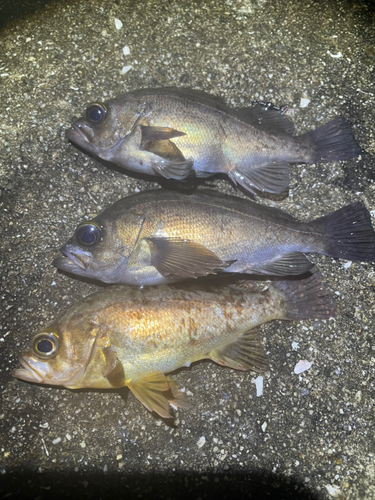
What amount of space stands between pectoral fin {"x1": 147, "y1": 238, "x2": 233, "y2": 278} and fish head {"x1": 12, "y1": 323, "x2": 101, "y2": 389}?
0.55 metres

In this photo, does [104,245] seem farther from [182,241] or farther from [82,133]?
[82,133]

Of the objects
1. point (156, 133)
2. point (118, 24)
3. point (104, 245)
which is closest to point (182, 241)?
point (104, 245)

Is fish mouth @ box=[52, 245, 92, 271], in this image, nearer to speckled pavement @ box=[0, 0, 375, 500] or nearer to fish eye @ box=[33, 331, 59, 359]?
speckled pavement @ box=[0, 0, 375, 500]

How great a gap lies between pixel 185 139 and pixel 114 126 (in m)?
0.48

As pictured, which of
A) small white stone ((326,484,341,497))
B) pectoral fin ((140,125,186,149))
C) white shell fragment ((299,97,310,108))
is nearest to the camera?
small white stone ((326,484,341,497))

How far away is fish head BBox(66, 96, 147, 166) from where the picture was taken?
2.59m

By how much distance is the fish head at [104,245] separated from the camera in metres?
2.36

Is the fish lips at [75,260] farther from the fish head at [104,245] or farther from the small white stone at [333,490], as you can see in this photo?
the small white stone at [333,490]

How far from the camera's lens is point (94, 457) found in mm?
2402

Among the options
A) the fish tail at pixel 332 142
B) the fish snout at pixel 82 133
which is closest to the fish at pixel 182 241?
the fish snout at pixel 82 133

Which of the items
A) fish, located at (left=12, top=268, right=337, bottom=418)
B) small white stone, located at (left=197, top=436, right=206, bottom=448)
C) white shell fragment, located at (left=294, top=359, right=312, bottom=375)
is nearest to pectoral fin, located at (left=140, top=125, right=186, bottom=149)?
fish, located at (left=12, top=268, right=337, bottom=418)

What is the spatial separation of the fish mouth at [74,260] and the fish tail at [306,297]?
1.20 m

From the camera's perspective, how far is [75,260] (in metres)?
2.39

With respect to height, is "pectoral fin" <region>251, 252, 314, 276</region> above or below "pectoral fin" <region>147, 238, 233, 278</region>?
below
